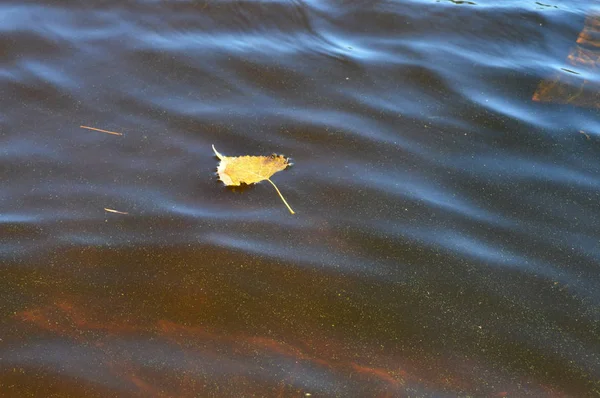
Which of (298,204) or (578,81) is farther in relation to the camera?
(578,81)

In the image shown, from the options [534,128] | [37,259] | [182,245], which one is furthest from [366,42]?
[37,259]

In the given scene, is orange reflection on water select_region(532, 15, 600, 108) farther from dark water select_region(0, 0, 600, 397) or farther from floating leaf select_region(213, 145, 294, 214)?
floating leaf select_region(213, 145, 294, 214)

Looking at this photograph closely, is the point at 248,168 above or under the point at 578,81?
under

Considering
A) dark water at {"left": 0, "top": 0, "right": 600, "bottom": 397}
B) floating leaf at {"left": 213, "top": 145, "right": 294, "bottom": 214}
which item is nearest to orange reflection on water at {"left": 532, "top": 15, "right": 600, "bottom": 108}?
dark water at {"left": 0, "top": 0, "right": 600, "bottom": 397}

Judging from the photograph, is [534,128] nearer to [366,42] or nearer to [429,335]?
[366,42]

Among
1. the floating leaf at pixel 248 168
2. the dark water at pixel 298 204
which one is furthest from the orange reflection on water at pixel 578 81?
the floating leaf at pixel 248 168

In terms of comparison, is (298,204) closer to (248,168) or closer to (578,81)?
(248,168)

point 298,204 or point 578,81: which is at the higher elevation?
point 578,81

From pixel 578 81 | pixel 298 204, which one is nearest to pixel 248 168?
pixel 298 204
